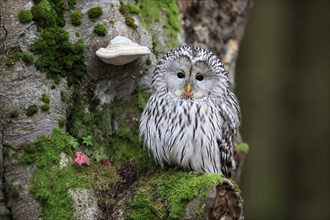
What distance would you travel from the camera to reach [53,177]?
16.7 feet

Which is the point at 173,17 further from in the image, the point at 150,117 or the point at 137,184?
the point at 137,184

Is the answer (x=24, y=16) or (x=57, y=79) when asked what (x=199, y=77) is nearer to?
(x=57, y=79)

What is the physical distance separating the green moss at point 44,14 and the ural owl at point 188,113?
902mm

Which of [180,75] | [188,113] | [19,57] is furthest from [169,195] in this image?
[19,57]

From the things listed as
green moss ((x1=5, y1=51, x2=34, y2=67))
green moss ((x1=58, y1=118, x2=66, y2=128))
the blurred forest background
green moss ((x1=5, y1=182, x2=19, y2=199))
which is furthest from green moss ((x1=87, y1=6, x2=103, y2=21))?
the blurred forest background

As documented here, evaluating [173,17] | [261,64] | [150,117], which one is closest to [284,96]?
[261,64]

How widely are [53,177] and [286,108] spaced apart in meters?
7.62

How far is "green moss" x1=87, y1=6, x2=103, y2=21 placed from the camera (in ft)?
18.3

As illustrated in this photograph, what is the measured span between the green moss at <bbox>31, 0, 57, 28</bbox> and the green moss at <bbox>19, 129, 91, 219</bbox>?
33.0 inches

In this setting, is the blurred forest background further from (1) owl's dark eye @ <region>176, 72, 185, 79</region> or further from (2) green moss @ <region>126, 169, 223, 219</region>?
(2) green moss @ <region>126, 169, 223, 219</region>

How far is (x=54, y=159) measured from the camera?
515cm

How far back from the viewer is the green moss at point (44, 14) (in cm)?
540

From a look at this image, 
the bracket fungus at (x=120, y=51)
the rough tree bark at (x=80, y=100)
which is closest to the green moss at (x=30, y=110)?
the rough tree bark at (x=80, y=100)

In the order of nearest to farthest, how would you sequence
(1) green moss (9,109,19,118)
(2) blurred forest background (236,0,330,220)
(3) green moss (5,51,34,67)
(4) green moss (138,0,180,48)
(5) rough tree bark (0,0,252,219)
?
1. (5) rough tree bark (0,0,252,219)
2. (1) green moss (9,109,19,118)
3. (3) green moss (5,51,34,67)
4. (4) green moss (138,0,180,48)
5. (2) blurred forest background (236,0,330,220)
